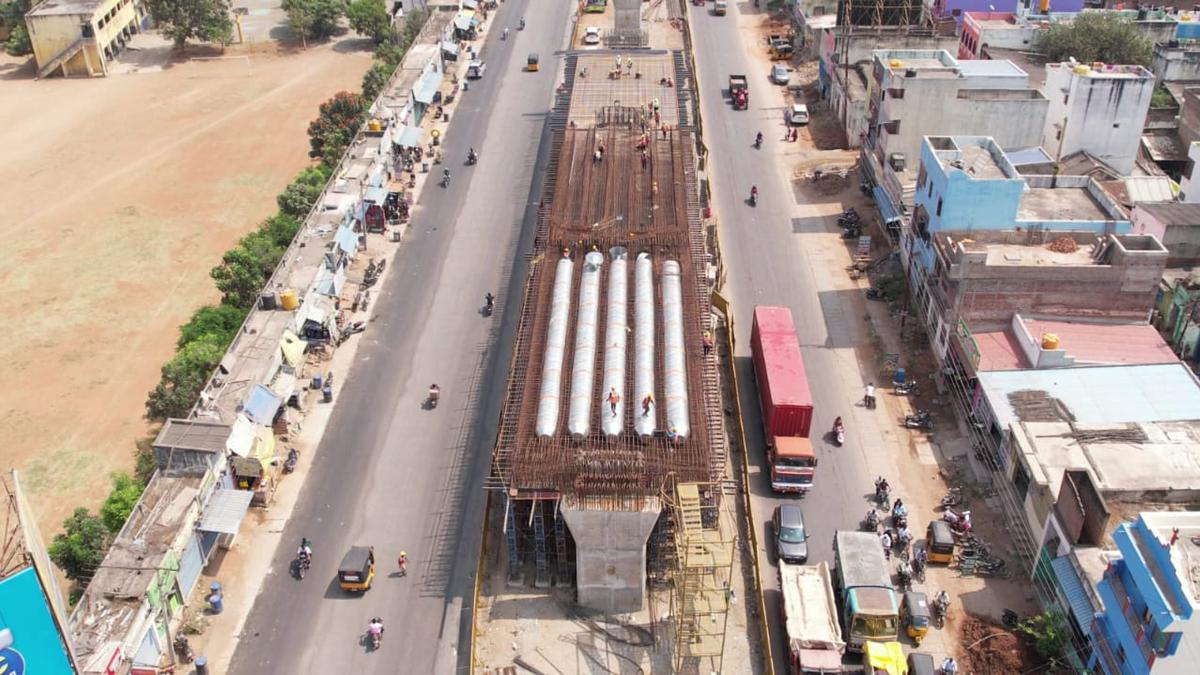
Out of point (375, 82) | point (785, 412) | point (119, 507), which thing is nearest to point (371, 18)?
point (375, 82)

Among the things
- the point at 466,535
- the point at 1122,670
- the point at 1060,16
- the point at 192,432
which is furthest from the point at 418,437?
the point at 1060,16

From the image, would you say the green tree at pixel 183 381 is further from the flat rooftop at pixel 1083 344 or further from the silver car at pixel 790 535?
the flat rooftop at pixel 1083 344

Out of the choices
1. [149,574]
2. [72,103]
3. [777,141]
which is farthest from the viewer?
[72,103]

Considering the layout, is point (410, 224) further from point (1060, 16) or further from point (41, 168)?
point (1060, 16)

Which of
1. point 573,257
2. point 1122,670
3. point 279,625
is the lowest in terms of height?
point 279,625

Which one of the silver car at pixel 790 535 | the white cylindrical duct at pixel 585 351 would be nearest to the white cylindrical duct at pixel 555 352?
the white cylindrical duct at pixel 585 351
